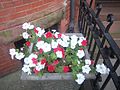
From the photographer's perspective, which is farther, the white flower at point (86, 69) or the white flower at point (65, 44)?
the white flower at point (65, 44)

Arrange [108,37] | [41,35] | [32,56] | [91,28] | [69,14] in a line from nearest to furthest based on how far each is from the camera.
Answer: [108,37], [32,56], [41,35], [91,28], [69,14]

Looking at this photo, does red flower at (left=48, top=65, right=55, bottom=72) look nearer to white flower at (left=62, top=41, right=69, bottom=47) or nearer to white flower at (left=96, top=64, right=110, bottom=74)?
white flower at (left=62, top=41, right=69, bottom=47)

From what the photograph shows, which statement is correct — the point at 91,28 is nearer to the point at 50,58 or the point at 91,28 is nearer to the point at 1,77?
the point at 50,58

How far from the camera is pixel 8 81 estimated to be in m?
2.99

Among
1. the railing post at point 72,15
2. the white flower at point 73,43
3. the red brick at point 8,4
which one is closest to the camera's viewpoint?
the white flower at point 73,43

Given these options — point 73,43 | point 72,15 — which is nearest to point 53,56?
point 73,43

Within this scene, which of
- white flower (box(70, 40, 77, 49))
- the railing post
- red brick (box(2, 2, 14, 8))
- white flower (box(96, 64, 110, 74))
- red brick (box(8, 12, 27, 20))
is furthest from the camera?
the railing post

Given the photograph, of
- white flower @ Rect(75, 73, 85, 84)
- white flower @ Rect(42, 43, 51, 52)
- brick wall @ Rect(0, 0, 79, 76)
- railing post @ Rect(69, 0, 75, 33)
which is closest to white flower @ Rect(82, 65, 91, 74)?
white flower @ Rect(75, 73, 85, 84)

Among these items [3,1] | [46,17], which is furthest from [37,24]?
[3,1]

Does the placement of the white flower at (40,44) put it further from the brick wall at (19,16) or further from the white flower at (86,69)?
the brick wall at (19,16)

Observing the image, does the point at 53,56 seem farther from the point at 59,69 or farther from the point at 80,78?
the point at 80,78

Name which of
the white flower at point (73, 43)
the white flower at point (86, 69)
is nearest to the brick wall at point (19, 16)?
the white flower at point (73, 43)

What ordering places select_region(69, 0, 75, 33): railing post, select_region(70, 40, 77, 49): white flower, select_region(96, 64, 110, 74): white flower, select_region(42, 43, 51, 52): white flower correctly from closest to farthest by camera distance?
select_region(96, 64, 110, 74): white flower → select_region(42, 43, 51, 52): white flower → select_region(70, 40, 77, 49): white flower → select_region(69, 0, 75, 33): railing post

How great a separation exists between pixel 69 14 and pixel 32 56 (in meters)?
1.64
